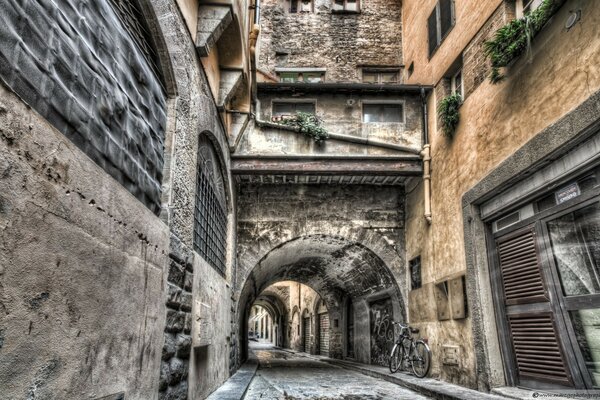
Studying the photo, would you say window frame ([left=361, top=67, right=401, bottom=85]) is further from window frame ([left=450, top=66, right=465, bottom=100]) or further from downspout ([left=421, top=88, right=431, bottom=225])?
window frame ([left=450, top=66, right=465, bottom=100])

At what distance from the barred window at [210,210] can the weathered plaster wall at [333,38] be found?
772cm

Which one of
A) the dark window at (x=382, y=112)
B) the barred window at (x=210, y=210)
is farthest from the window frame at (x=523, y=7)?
the barred window at (x=210, y=210)

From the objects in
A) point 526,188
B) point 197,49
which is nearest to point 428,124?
point 526,188

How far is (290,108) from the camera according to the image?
10383 millimetres

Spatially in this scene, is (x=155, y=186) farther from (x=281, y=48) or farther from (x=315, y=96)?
(x=281, y=48)

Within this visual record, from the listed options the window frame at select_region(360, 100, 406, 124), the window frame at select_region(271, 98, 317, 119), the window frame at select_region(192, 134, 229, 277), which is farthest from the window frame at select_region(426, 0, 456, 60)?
the window frame at select_region(192, 134, 229, 277)

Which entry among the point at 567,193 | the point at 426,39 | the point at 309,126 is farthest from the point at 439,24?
the point at 567,193

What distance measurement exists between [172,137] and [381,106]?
6.77 m

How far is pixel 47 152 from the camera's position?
212 cm

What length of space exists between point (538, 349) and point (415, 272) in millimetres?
4244

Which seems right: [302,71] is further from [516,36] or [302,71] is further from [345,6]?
[516,36]

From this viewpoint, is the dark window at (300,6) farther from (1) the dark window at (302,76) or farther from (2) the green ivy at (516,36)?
(2) the green ivy at (516,36)

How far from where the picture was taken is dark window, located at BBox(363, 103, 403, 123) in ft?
33.1

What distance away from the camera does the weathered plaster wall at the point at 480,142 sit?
4.88m
